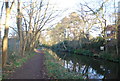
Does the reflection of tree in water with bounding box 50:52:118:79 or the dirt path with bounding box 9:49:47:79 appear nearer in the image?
the dirt path with bounding box 9:49:47:79

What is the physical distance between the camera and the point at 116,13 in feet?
61.6

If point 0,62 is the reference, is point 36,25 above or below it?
above

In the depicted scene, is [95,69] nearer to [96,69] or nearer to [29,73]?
[96,69]

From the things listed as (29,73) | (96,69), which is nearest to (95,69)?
(96,69)

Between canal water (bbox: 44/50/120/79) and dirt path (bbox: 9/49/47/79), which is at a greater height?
dirt path (bbox: 9/49/47/79)

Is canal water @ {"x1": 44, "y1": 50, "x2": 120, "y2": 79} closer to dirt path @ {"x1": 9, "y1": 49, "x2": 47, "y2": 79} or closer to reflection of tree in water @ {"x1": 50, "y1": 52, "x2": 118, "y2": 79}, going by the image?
reflection of tree in water @ {"x1": 50, "y1": 52, "x2": 118, "y2": 79}

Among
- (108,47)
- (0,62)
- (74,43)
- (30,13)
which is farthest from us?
(74,43)

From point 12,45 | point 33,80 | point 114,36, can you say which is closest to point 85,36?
point 114,36

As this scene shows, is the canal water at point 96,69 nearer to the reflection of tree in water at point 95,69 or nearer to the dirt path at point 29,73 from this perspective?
the reflection of tree in water at point 95,69

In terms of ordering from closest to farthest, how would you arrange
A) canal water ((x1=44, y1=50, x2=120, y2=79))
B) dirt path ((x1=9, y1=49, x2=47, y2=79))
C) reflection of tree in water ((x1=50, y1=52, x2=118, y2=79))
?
dirt path ((x1=9, y1=49, x2=47, y2=79)) → canal water ((x1=44, y1=50, x2=120, y2=79)) → reflection of tree in water ((x1=50, y1=52, x2=118, y2=79))

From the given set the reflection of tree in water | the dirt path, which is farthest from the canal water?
the dirt path

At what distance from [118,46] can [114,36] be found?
5.63 ft

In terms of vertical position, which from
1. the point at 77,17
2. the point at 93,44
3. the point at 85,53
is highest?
the point at 77,17

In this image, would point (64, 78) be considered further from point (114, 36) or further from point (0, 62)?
point (114, 36)
